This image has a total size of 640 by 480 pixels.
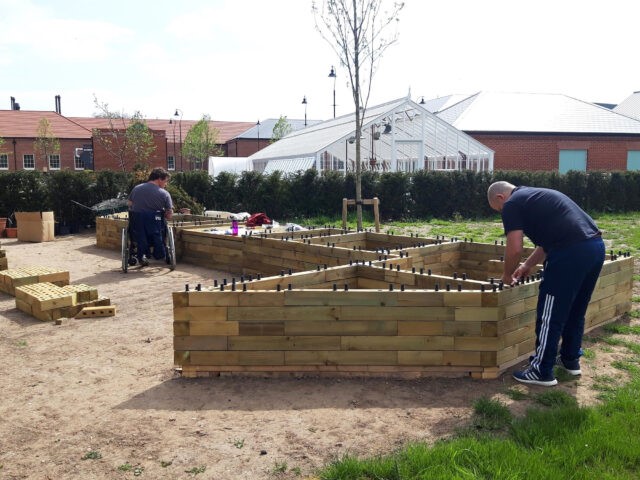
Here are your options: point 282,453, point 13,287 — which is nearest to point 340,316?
point 282,453

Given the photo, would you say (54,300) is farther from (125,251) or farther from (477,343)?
(477,343)

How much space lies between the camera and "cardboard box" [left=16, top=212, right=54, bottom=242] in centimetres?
1603

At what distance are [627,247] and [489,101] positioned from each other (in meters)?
25.6

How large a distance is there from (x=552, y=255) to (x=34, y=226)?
1500 cm

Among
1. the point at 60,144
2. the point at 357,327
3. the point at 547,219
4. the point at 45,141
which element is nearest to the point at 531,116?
the point at 547,219

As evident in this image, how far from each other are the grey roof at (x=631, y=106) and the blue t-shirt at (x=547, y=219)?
45.5m

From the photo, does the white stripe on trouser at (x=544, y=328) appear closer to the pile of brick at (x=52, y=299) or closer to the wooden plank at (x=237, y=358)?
the wooden plank at (x=237, y=358)

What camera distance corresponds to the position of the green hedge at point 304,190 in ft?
61.0

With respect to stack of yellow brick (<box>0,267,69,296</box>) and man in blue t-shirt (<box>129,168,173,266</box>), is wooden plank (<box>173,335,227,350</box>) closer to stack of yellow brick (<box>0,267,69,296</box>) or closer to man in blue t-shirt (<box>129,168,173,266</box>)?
stack of yellow brick (<box>0,267,69,296</box>)

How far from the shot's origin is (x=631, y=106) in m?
45.8

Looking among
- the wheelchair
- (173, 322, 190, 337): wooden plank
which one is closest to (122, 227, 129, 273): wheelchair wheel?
the wheelchair

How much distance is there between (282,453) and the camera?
11.7ft

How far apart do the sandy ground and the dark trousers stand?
4251 millimetres

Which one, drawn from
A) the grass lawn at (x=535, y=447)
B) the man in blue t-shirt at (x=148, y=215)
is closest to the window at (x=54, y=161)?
the man in blue t-shirt at (x=148, y=215)
